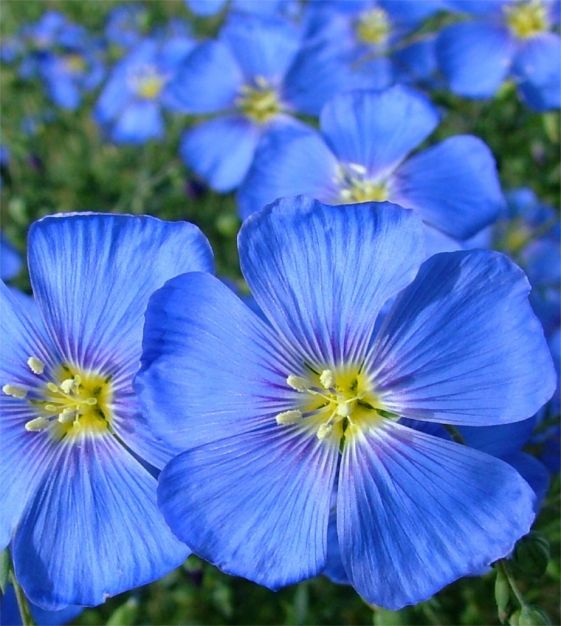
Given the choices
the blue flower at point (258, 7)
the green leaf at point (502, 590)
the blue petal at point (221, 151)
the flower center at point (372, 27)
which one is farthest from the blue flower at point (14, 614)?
the flower center at point (372, 27)

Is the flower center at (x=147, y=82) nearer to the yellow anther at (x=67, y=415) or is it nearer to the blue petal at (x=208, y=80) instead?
the blue petal at (x=208, y=80)

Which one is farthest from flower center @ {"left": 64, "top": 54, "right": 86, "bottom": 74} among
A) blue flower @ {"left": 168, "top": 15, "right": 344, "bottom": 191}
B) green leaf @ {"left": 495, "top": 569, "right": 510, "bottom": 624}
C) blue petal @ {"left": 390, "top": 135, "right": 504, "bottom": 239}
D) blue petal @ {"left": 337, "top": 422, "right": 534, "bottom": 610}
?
green leaf @ {"left": 495, "top": 569, "right": 510, "bottom": 624}

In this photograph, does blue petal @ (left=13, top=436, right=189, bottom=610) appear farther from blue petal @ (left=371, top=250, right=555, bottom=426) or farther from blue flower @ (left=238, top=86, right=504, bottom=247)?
blue flower @ (left=238, top=86, right=504, bottom=247)

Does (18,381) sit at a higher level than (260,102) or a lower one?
lower

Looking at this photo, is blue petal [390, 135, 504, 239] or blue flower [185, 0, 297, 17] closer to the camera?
blue petal [390, 135, 504, 239]

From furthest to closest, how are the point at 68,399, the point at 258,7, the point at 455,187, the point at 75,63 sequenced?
the point at 75,63, the point at 258,7, the point at 455,187, the point at 68,399

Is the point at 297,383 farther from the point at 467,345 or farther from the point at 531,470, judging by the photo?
the point at 531,470

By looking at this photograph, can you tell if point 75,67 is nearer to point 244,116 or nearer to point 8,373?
point 244,116

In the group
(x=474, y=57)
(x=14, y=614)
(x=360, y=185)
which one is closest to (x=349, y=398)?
(x=14, y=614)
